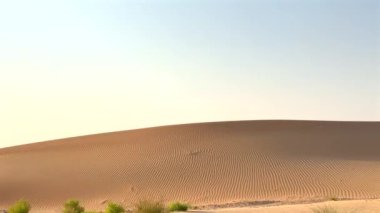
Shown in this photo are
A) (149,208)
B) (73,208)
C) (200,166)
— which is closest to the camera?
(149,208)

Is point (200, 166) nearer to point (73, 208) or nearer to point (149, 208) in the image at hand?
point (73, 208)

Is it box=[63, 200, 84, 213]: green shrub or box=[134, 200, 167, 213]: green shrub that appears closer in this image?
box=[134, 200, 167, 213]: green shrub

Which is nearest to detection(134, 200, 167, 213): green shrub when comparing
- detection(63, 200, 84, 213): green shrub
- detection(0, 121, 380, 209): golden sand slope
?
detection(63, 200, 84, 213): green shrub

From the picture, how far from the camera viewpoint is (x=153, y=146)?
52.0 meters

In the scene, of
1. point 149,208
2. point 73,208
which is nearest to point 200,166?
point 73,208

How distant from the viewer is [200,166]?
41.8 meters

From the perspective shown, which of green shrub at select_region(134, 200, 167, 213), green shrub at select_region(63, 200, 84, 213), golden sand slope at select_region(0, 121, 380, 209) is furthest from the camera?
golden sand slope at select_region(0, 121, 380, 209)

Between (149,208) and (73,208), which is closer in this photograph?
(149,208)

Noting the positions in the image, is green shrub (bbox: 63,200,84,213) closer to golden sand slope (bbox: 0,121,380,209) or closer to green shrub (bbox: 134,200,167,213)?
green shrub (bbox: 134,200,167,213)

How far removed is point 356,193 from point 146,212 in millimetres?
18688

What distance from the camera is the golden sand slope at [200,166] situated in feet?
115

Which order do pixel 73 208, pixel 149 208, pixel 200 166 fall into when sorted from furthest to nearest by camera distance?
pixel 200 166, pixel 73 208, pixel 149 208

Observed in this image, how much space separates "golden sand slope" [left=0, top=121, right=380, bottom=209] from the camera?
115 feet

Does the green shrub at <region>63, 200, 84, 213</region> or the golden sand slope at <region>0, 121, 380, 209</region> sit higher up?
the golden sand slope at <region>0, 121, 380, 209</region>
